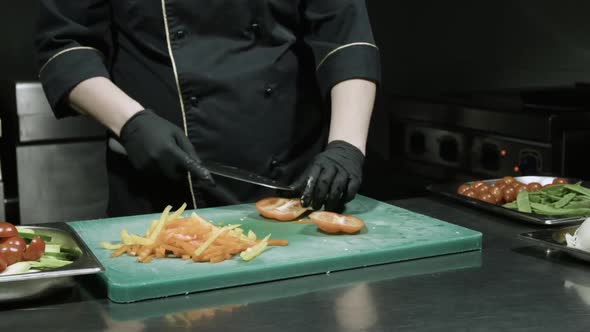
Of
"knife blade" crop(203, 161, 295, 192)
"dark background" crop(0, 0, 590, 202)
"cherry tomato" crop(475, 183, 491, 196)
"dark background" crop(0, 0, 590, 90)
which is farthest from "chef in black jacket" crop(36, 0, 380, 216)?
"dark background" crop(0, 0, 590, 90)

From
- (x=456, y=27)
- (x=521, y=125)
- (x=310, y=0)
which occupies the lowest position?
(x=521, y=125)

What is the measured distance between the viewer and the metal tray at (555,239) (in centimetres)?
127

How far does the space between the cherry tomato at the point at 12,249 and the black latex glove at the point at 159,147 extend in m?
0.43

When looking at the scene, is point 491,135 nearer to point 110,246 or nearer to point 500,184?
point 500,184

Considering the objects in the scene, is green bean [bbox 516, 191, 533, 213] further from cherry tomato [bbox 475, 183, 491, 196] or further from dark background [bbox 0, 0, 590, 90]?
dark background [bbox 0, 0, 590, 90]

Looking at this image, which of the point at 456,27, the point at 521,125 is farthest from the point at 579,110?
the point at 456,27

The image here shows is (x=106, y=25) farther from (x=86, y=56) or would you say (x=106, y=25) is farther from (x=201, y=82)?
(x=201, y=82)

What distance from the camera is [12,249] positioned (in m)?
1.13

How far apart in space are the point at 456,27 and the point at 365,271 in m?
2.49

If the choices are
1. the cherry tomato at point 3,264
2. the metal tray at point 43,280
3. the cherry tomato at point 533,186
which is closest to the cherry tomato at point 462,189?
the cherry tomato at point 533,186

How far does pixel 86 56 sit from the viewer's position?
1.69 m

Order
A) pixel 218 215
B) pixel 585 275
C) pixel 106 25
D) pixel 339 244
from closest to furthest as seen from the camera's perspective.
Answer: pixel 585 275, pixel 339 244, pixel 218 215, pixel 106 25

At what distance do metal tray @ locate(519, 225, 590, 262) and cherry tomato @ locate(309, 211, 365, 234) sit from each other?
274 mm

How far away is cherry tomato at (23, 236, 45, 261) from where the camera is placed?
1.16m
